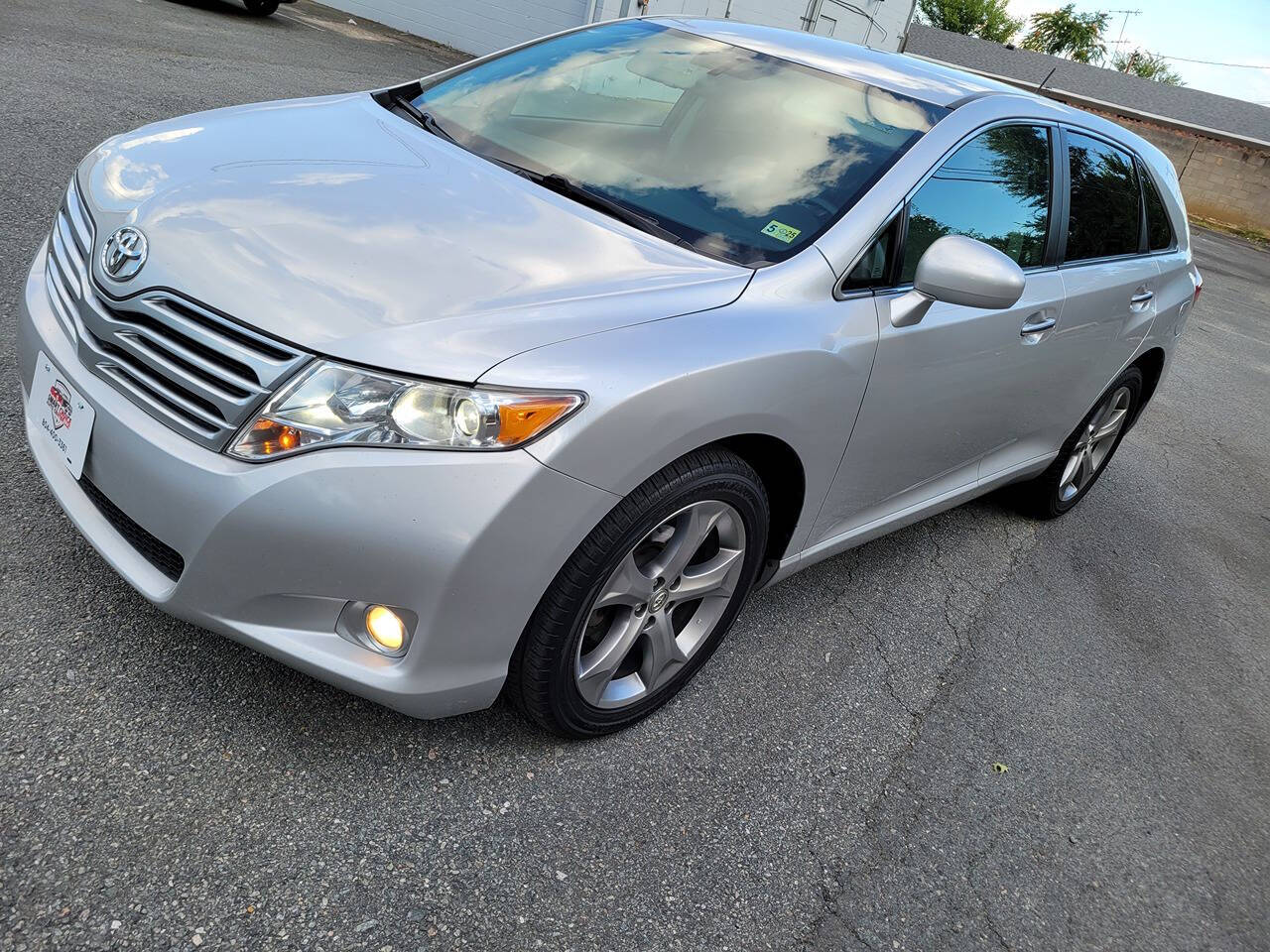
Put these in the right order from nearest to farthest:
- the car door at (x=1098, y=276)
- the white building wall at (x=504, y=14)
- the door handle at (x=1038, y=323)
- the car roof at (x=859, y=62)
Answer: the car roof at (x=859, y=62), the door handle at (x=1038, y=323), the car door at (x=1098, y=276), the white building wall at (x=504, y=14)

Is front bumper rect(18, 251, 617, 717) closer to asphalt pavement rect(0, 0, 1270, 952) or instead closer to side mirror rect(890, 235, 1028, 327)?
asphalt pavement rect(0, 0, 1270, 952)

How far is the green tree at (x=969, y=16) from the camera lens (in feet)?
224

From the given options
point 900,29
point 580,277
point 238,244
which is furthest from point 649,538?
point 900,29

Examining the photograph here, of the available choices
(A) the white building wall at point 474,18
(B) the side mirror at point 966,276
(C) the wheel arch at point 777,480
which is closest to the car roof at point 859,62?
(B) the side mirror at point 966,276

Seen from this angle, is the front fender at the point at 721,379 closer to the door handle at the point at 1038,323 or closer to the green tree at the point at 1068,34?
the door handle at the point at 1038,323

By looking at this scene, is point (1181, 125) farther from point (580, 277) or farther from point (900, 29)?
point (580, 277)

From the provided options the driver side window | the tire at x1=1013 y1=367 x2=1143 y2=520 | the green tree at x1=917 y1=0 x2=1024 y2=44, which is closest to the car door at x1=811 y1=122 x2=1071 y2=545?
the driver side window

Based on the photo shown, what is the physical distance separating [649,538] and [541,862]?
0.74 m

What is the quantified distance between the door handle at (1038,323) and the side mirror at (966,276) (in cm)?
74

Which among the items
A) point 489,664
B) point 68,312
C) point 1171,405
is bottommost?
point 1171,405

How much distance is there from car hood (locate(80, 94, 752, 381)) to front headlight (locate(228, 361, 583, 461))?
0.04 metres

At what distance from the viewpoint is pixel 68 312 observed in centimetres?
236

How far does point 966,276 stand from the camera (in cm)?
255

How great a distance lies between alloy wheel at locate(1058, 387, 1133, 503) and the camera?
14.7ft
